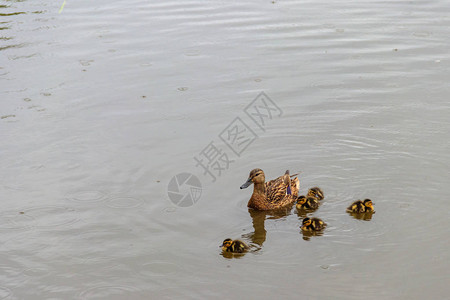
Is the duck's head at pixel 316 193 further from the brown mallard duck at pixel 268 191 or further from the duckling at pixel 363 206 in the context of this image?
the duckling at pixel 363 206

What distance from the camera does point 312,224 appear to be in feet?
21.2

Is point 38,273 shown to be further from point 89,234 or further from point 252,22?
point 252,22

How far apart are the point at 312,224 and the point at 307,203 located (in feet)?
1.81

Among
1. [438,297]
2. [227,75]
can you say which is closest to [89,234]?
[438,297]

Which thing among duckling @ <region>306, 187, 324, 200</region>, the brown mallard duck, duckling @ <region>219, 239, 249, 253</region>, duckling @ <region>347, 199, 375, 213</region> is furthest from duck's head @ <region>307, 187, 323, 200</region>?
duckling @ <region>219, 239, 249, 253</region>

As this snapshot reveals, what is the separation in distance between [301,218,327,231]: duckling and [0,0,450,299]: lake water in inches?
4.0

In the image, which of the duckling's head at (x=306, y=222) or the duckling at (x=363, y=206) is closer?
the duckling's head at (x=306, y=222)

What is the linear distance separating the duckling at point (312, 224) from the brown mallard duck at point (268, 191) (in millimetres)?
767

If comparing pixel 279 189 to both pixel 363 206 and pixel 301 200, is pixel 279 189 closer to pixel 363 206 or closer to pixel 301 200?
pixel 301 200

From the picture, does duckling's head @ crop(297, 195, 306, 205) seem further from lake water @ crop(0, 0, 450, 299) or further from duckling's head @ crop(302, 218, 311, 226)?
duckling's head @ crop(302, 218, 311, 226)

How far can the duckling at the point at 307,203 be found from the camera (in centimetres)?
695

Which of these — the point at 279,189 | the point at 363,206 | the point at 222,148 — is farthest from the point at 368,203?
the point at 222,148

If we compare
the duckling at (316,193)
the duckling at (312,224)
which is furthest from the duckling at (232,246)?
the duckling at (316,193)

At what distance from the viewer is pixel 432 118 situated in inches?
334
